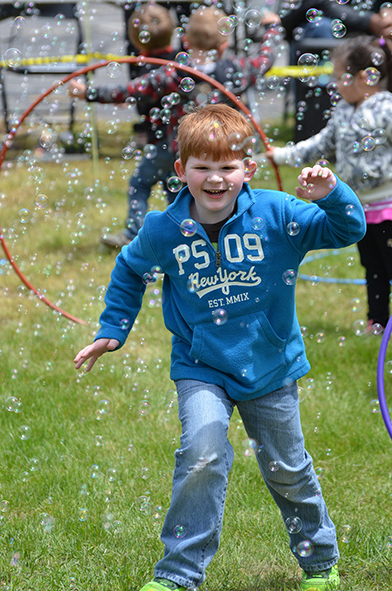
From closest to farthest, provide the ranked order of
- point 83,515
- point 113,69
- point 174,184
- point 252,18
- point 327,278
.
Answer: point 83,515
point 174,184
point 113,69
point 252,18
point 327,278

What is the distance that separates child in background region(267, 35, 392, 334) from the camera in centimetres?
362

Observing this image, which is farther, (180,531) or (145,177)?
(145,177)

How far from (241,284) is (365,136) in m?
1.81

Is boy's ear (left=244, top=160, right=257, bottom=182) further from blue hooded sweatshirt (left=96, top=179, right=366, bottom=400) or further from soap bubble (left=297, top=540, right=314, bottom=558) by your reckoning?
soap bubble (left=297, top=540, right=314, bottom=558)

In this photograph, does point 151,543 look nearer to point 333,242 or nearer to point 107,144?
point 333,242

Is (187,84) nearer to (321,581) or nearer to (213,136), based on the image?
(213,136)

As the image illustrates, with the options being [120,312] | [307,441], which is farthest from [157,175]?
[120,312]

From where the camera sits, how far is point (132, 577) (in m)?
2.26

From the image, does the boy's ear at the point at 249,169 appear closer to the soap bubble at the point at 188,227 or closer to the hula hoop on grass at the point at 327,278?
the soap bubble at the point at 188,227

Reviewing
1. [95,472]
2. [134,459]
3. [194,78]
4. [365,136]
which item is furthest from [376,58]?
[95,472]

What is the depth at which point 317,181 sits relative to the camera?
1.97 m

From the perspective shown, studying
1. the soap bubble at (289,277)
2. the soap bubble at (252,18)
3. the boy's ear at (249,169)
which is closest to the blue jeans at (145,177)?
the soap bubble at (252,18)

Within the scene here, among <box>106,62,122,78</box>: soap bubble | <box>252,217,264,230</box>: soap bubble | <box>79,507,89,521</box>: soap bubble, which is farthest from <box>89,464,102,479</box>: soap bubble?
<box>106,62,122,78</box>: soap bubble

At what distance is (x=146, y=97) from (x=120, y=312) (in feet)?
9.23
